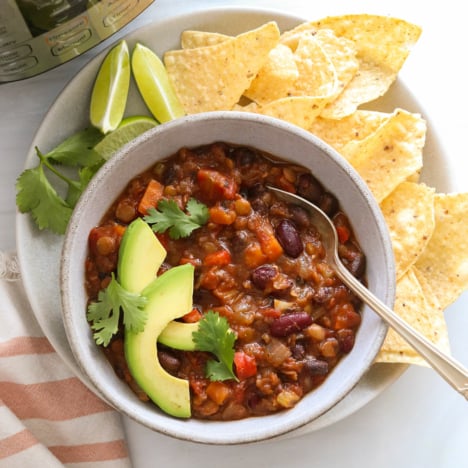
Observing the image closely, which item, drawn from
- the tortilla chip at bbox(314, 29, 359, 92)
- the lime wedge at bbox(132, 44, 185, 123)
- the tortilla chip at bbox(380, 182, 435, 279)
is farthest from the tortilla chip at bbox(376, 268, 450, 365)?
the lime wedge at bbox(132, 44, 185, 123)

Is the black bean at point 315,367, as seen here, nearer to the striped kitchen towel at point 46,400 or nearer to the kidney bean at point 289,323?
the kidney bean at point 289,323

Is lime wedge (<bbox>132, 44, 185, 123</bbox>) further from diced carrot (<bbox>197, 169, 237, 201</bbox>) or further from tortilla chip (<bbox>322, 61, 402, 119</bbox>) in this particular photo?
tortilla chip (<bbox>322, 61, 402, 119</bbox>)

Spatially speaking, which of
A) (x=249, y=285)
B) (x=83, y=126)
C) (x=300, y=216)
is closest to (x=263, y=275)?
(x=249, y=285)

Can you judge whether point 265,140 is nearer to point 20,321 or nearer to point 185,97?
point 185,97

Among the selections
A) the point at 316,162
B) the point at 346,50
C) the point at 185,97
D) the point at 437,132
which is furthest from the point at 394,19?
the point at 185,97

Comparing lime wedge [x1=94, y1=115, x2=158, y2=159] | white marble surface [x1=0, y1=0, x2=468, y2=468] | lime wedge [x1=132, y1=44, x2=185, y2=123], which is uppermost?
lime wedge [x1=132, y1=44, x2=185, y2=123]
